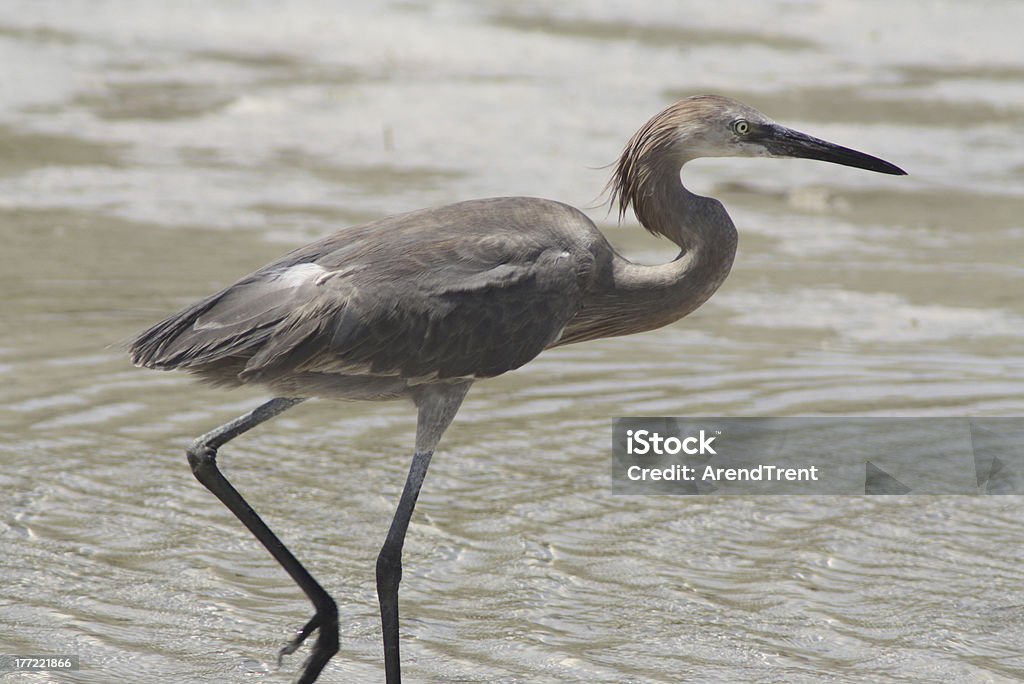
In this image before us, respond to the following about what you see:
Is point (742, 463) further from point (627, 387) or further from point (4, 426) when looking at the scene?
point (4, 426)

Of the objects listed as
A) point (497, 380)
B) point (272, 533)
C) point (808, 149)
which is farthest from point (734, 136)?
point (497, 380)

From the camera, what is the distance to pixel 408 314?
4805mm

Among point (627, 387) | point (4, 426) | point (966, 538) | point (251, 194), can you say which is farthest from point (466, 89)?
point (966, 538)

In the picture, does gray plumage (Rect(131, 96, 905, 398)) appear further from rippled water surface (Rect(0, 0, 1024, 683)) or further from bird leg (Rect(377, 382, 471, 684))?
rippled water surface (Rect(0, 0, 1024, 683))

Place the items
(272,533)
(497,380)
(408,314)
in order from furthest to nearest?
1. (497,380)
2. (272,533)
3. (408,314)

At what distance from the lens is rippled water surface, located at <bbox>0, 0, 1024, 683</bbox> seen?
202 inches

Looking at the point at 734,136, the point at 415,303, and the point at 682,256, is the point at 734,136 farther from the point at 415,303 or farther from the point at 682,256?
the point at 415,303

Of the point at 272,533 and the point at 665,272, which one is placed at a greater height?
the point at 665,272

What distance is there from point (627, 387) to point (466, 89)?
7791 mm

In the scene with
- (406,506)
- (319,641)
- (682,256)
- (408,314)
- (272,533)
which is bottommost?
(319,641)

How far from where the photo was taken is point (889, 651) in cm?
502

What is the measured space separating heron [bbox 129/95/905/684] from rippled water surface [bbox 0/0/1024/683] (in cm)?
51

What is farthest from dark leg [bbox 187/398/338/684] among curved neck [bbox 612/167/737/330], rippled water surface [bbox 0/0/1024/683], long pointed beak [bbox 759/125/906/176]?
long pointed beak [bbox 759/125/906/176]

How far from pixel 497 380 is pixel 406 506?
10.1ft
